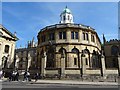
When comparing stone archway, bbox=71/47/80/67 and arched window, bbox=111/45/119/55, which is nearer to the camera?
stone archway, bbox=71/47/80/67

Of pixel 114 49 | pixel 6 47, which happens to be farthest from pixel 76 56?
pixel 6 47

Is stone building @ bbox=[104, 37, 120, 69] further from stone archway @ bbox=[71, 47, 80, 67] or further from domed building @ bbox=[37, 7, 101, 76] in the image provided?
stone archway @ bbox=[71, 47, 80, 67]

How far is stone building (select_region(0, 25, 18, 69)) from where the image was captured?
1719 inches

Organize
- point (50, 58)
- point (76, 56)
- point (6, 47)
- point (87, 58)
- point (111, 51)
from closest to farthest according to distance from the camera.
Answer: point (76, 56), point (50, 58), point (87, 58), point (6, 47), point (111, 51)

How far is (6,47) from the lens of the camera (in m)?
46.9

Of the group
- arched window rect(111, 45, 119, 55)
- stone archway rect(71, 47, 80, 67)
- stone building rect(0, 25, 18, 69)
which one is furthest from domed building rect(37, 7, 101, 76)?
arched window rect(111, 45, 119, 55)

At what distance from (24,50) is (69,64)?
2009 inches

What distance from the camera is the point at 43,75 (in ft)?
99.8

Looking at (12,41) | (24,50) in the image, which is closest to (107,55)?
(12,41)

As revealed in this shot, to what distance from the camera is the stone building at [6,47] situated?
143 ft

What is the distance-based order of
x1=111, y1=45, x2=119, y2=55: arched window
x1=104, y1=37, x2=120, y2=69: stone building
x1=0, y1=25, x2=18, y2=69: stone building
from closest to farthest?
x1=0, y1=25, x2=18, y2=69: stone building, x1=104, y1=37, x2=120, y2=69: stone building, x1=111, y1=45, x2=119, y2=55: arched window

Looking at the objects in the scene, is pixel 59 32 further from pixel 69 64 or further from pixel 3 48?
pixel 3 48

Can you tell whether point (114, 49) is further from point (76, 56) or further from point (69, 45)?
point (69, 45)

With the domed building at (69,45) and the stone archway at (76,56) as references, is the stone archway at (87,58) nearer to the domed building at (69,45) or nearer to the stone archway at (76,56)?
the domed building at (69,45)
